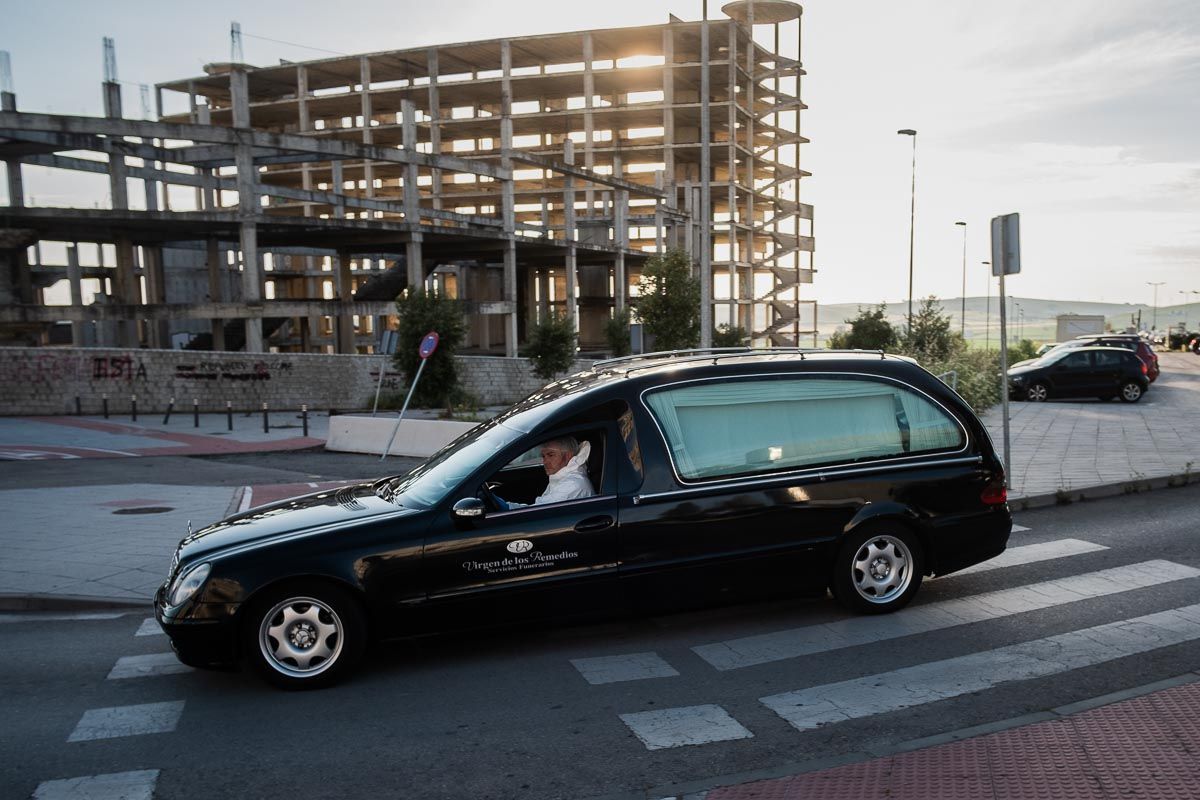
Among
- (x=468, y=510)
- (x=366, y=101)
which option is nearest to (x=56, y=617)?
(x=468, y=510)

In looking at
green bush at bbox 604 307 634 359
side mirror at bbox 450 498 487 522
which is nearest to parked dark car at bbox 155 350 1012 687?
side mirror at bbox 450 498 487 522

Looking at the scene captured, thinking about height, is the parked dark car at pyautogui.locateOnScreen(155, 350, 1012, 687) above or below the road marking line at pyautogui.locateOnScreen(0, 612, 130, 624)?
above

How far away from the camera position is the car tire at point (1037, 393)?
86.7ft

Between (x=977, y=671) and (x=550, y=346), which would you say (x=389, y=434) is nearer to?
(x=977, y=671)

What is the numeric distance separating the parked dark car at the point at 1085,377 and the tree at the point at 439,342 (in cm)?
1597

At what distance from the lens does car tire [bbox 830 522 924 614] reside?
6.38 meters

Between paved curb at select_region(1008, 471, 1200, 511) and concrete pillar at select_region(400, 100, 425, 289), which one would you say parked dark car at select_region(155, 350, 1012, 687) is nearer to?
paved curb at select_region(1008, 471, 1200, 511)

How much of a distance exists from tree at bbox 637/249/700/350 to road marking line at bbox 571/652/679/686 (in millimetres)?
29892

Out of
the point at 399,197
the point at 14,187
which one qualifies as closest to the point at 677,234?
the point at 399,197

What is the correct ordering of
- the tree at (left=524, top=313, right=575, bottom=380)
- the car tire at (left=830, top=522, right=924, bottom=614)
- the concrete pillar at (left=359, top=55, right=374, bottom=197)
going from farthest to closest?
the concrete pillar at (left=359, top=55, right=374, bottom=197)
the tree at (left=524, top=313, right=575, bottom=380)
the car tire at (left=830, top=522, right=924, bottom=614)

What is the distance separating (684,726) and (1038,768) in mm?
1613

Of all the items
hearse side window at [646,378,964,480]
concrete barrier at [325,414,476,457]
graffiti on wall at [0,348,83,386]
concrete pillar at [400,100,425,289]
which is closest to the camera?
hearse side window at [646,378,964,480]

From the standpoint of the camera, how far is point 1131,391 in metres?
25.3

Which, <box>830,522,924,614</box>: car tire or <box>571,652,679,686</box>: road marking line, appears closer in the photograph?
<box>571,652,679,686</box>: road marking line
